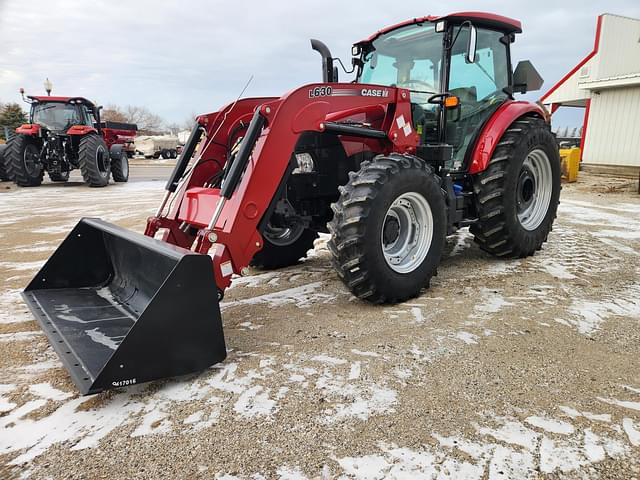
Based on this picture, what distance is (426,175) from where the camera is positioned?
3.67 metres

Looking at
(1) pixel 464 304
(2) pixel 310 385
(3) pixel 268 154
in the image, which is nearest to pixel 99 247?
(3) pixel 268 154

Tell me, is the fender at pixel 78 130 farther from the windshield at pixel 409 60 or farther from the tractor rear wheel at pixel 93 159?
the windshield at pixel 409 60

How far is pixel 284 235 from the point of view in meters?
4.77

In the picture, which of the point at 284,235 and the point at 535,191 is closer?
the point at 284,235

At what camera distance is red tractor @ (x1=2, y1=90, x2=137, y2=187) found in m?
12.8

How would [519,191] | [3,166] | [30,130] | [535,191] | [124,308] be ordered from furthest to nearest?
[3,166] < [30,130] < [535,191] < [519,191] < [124,308]

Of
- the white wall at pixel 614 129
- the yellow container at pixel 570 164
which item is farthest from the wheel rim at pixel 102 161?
the white wall at pixel 614 129

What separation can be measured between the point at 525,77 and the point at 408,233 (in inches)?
106

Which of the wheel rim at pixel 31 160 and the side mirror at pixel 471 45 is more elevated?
the side mirror at pixel 471 45

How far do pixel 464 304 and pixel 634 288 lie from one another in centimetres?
161

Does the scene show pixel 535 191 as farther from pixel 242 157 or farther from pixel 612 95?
pixel 612 95

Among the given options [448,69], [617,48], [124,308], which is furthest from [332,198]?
[617,48]

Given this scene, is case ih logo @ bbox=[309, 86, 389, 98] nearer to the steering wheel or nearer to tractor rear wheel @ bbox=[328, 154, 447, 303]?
tractor rear wheel @ bbox=[328, 154, 447, 303]

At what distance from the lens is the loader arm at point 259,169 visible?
9.86 feet
